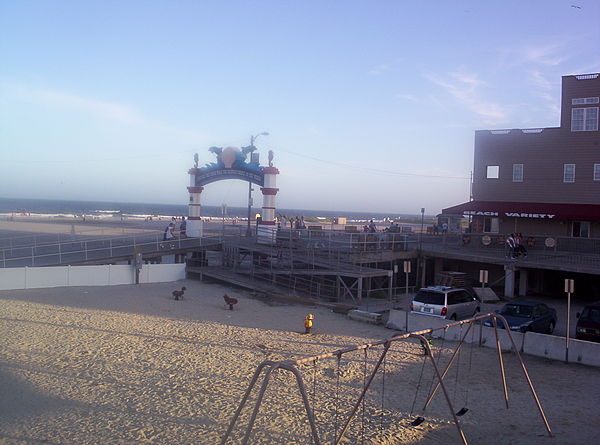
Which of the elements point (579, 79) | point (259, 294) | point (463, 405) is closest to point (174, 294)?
point (259, 294)

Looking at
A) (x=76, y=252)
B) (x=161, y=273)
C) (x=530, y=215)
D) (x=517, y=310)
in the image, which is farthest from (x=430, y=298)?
(x=76, y=252)

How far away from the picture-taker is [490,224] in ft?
112

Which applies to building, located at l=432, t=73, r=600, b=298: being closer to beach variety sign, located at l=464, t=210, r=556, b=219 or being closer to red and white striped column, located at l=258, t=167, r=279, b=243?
beach variety sign, located at l=464, t=210, r=556, b=219

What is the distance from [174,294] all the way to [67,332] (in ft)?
23.7

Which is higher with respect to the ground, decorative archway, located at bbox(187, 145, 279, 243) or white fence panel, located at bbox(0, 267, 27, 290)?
decorative archway, located at bbox(187, 145, 279, 243)

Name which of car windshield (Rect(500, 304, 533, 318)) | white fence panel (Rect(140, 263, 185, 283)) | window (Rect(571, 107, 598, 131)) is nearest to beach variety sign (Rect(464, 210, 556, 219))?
window (Rect(571, 107, 598, 131))

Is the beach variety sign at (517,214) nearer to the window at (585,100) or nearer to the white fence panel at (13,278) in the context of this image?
the window at (585,100)

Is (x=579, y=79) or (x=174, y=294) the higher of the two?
(x=579, y=79)

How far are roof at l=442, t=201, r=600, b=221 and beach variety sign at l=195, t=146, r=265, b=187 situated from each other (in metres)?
12.8

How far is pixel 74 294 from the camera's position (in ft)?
77.8

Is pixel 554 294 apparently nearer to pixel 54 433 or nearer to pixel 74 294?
pixel 74 294

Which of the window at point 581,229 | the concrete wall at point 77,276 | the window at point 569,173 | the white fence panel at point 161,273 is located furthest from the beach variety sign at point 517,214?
the concrete wall at point 77,276

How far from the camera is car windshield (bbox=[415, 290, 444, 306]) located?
19.4 m

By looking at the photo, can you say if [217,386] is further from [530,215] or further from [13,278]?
[530,215]
